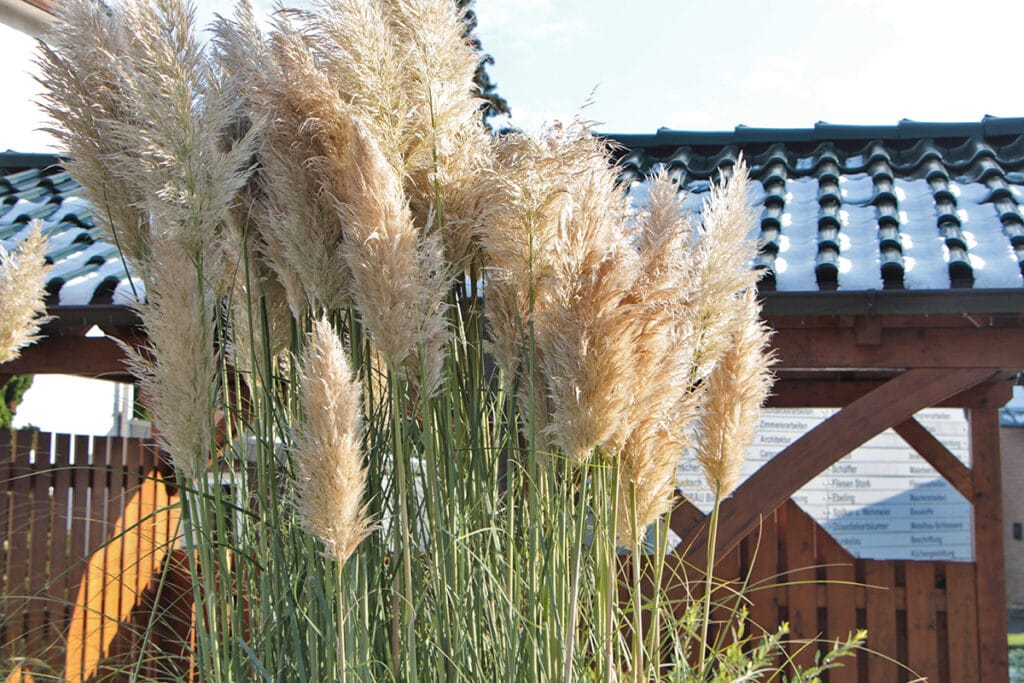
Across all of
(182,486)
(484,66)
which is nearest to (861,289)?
(182,486)

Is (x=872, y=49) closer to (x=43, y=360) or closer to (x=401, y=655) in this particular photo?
(x=43, y=360)

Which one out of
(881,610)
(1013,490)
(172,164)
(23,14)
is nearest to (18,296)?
(172,164)

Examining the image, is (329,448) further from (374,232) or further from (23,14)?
(23,14)

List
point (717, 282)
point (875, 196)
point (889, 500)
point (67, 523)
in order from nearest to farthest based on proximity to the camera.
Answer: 1. point (717, 282)
2. point (875, 196)
3. point (67, 523)
4. point (889, 500)

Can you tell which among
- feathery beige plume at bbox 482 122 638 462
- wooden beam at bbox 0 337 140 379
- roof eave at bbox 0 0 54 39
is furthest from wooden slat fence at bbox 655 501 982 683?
roof eave at bbox 0 0 54 39

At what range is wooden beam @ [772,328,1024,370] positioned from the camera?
452 cm

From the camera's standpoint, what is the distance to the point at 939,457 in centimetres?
630

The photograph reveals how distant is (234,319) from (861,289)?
112 inches

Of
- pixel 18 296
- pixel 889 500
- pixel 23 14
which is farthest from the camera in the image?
pixel 889 500

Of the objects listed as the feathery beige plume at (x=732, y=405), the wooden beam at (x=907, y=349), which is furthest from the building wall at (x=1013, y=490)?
the feathery beige plume at (x=732, y=405)

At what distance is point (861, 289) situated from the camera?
431 cm

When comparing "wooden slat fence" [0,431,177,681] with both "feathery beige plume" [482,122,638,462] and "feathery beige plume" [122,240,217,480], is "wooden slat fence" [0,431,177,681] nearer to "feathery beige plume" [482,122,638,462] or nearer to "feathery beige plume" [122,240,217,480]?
"feathery beige plume" [122,240,217,480]

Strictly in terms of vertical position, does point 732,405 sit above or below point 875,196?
below

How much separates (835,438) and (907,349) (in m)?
0.53
